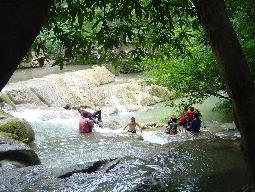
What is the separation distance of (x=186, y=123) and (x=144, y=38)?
27.5 ft

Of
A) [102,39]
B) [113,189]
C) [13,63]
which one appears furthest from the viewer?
[113,189]

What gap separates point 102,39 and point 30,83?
1659cm

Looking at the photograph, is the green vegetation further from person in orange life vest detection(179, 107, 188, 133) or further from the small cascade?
the small cascade

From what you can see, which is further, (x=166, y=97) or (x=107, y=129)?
(x=166, y=97)

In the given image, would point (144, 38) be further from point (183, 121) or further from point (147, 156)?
point (183, 121)

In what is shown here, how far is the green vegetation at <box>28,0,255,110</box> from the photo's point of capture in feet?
14.6

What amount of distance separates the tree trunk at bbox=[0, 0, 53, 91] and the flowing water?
4622 mm

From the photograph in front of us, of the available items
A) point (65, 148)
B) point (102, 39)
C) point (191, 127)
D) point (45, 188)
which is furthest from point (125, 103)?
point (102, 39)

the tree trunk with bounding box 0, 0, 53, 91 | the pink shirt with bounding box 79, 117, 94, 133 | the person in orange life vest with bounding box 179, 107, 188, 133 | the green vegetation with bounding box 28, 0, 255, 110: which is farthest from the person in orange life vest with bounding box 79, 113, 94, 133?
the tree trunk with bounding box 0, 0, 53, 91

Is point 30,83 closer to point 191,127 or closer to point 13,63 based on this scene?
point 191,127

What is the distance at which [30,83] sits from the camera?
20422 mm

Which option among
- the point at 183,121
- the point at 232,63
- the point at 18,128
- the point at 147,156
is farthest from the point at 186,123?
the point at 232,63

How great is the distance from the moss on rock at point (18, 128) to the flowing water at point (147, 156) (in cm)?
38

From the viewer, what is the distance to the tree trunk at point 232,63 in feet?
11.3
